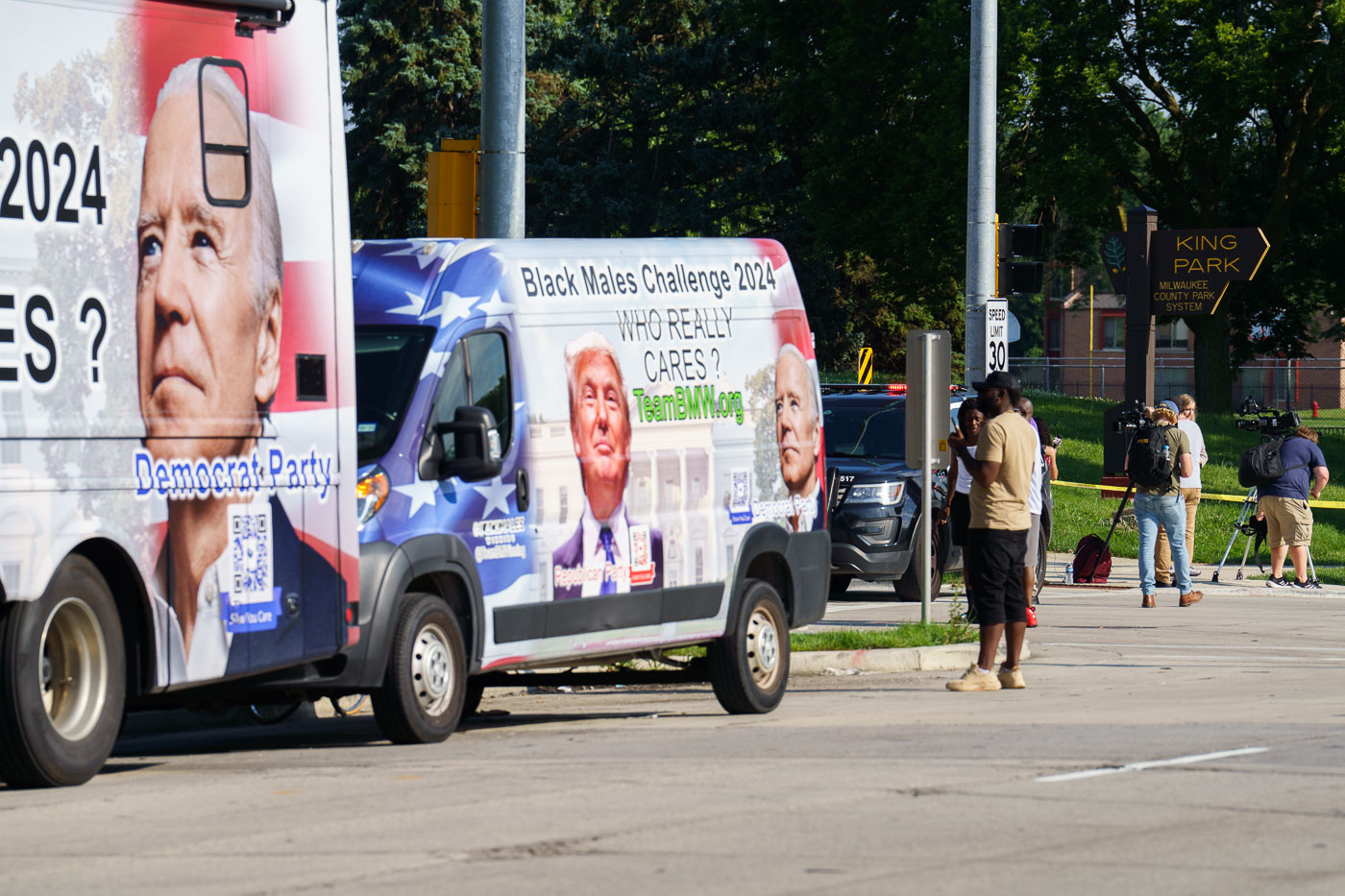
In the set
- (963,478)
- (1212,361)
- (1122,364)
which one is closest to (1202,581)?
(963,478)

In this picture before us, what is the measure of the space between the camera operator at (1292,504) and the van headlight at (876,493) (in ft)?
17.8

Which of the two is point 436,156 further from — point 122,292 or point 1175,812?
point 1175,812

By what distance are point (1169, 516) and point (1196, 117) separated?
27.4 metres

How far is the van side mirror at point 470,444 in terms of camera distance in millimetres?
10109

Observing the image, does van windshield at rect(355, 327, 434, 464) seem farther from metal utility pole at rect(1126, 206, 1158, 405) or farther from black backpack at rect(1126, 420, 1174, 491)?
metal utility pole at rect(1126, 206, 1158, 405)

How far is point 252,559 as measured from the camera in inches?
365

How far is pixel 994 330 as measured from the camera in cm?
2169

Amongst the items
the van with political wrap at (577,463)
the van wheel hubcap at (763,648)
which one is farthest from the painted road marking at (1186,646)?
the van wheel hubcap at (763,648)

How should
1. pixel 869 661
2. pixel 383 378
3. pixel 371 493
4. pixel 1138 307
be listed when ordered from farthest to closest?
1. pixel 1138 307
2. pixel 869 661
3. pixel 383 378
4. pixel 371 493

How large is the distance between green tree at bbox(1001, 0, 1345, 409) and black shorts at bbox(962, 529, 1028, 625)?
3255 cm

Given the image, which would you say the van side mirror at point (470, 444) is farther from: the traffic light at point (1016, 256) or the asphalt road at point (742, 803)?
the traffic light at point (1016, 256)

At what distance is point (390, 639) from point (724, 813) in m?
2.64

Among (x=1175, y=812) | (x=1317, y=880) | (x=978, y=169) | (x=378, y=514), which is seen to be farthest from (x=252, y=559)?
(x=978, y=169)

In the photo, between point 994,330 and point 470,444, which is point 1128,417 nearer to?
point 994,330
